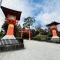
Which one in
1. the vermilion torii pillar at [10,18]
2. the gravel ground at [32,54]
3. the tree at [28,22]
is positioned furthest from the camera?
the tree at [28,22]

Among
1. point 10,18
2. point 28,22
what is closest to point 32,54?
point 10,18

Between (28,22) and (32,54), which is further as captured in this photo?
(28,22)

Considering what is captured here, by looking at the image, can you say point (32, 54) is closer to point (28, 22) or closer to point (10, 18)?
point (10, 18)

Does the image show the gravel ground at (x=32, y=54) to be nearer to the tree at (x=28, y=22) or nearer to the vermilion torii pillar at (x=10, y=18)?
the vermilion torii pillar at (x=10, y=18)

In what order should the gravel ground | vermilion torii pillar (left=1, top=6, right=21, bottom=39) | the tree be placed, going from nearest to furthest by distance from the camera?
the gravel ground < vermilion torii pillar (left=1, top=6, right=21, bottom=39) < the tree

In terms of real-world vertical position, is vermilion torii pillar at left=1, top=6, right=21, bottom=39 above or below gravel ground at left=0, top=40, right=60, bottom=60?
above

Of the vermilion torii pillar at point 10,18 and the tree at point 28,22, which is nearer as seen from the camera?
the vermilion torii pillar at point 10,18

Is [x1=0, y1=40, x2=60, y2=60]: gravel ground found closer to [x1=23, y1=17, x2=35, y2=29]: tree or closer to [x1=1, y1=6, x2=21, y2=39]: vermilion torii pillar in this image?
[x1=1, y1=6, x2=21, y2=39]: vermilion torii pillar

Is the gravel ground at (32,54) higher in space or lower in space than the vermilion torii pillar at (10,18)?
lower

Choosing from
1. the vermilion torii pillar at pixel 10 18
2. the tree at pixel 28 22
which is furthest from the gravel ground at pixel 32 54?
the tree at pixel 28 22

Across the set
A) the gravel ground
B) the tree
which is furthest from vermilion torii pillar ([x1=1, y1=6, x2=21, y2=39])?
the tree

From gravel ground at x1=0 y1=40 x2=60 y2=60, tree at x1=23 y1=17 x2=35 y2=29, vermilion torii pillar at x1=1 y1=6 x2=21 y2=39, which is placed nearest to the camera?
gravel ground at x1=0 y1=40 x2=60 y2=60

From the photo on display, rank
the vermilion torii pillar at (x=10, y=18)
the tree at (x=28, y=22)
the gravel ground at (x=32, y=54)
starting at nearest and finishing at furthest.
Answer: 1. the gravel ground at (x=32, y=54)
2. the vermilion torii pillar at (x=10, y=18)
3. the tree at (x=28, y=22)

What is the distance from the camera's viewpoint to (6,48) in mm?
8898
